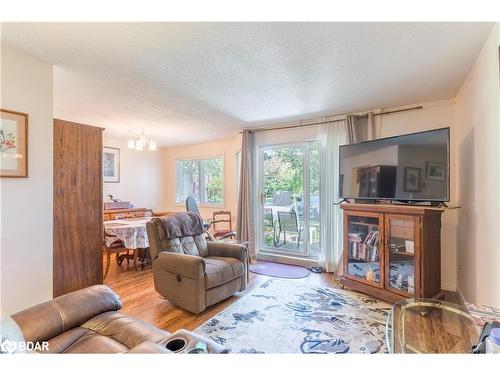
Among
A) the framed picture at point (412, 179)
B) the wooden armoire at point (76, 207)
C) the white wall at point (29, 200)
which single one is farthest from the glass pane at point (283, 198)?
the white wall at point (29, 200)

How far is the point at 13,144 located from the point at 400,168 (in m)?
3.42

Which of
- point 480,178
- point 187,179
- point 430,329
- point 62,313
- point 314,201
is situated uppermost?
point 187,179

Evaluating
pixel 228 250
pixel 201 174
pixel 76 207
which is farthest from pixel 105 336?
pixel 201 174

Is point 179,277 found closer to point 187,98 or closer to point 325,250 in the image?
point 187,98

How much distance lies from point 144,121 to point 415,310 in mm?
3948

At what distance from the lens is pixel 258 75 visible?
88.7 inches

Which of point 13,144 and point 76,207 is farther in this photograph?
point 76,207

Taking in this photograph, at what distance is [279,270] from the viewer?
371cm

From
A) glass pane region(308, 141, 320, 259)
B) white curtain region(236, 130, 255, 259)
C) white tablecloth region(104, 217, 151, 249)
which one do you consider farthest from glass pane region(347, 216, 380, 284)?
white tablecloth region(104, 217, 151, 249)

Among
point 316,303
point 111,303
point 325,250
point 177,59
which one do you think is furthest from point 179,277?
point 325,250

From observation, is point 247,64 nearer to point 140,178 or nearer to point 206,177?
point 206,177

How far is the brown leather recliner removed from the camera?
2.35 metres

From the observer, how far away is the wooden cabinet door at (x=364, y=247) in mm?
2678

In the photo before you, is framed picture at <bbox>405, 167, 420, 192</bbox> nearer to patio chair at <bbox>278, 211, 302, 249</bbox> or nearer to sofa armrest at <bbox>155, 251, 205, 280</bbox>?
patio chair at <bbox>278, 211, 302, 249</bbox>
